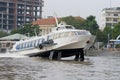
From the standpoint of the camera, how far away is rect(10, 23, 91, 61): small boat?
48469 millimetres

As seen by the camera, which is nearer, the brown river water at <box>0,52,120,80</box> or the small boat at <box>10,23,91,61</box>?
the brown river water at <box>0,52,120,80</box>

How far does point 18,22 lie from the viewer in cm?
19938

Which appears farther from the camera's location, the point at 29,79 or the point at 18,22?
the point at 18,22

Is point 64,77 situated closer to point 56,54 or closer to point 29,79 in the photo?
point 29,79

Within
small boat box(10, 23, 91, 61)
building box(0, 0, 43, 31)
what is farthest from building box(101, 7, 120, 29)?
small boat box(10, 23, 91, 61)

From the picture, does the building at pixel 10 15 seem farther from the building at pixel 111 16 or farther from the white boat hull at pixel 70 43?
the white boat hull at pixel 70 43

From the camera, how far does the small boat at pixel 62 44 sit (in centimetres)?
4847

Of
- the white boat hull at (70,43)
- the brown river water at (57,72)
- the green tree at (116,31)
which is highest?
the white boat hull at (70,43)

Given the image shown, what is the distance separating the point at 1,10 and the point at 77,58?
147 m

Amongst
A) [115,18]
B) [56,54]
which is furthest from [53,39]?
[115,18]

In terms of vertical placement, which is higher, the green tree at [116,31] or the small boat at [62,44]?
the small boat at [62,44]

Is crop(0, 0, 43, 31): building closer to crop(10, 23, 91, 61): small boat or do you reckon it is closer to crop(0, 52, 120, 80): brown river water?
crop(10, 23, 91, 61): small boat

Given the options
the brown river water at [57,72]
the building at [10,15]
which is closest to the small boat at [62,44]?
the brown river water at [57,72]

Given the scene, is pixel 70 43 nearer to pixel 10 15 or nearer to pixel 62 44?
pixel 62 44
